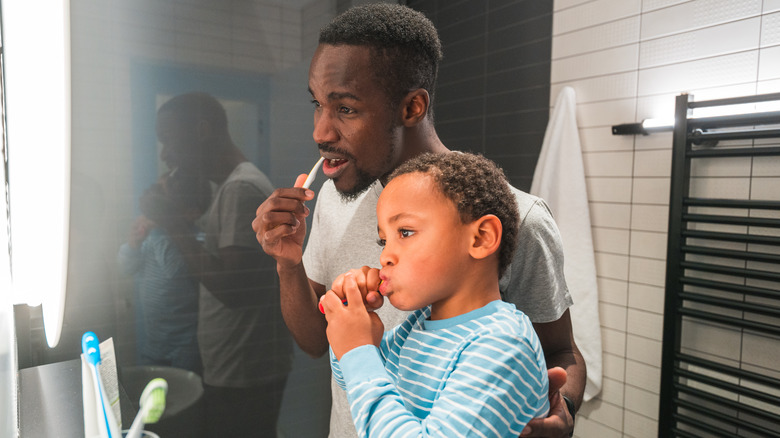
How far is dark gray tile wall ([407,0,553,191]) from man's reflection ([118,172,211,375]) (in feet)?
3.55

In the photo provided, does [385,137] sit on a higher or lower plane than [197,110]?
lower

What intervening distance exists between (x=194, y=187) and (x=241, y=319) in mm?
520

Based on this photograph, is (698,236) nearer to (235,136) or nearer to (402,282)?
(402,282)

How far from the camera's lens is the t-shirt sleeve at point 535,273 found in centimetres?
77

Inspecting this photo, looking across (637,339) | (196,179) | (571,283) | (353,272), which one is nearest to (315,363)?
(196,179)

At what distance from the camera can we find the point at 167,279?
5.43ft

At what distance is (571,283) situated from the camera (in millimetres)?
1638

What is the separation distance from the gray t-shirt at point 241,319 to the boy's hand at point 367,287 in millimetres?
1272

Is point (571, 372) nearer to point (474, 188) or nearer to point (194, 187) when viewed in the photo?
point (474, 188)

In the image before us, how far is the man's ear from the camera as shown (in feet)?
2.54

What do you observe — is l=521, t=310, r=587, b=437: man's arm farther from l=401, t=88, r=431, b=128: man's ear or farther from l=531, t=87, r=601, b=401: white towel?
l=531, t=87, r=601, b=401: white towel

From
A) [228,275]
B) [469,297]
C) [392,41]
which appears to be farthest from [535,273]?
[228,275]

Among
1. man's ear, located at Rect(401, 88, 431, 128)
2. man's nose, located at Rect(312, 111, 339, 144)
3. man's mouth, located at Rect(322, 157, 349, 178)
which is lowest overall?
man's mouth, located at Rect(322, 157, 349, 178)

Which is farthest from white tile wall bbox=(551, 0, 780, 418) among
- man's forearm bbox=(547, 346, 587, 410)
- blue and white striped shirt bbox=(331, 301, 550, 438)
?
blue and white striped shirt bbox=(331, 301, 550, 438)
